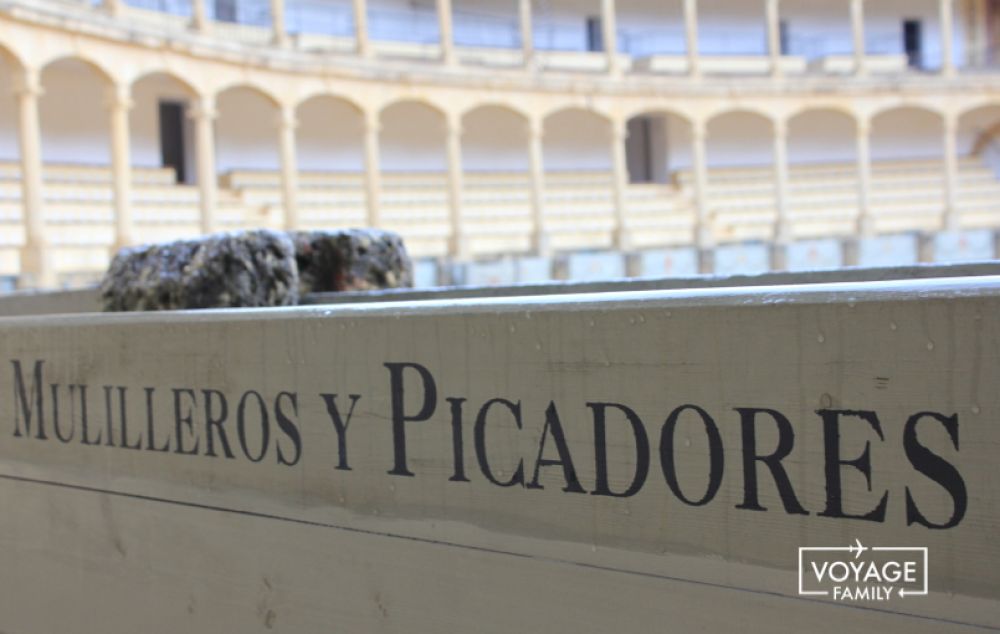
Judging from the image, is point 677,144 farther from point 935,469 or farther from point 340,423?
point 935,469

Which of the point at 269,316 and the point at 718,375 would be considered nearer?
the point at 718,375

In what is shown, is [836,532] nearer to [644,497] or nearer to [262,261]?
[644,497]

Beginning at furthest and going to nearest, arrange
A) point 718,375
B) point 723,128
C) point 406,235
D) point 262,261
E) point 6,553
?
point 723,128 < point 406,235 < point 262,261 < point 6,553 < point 718,375

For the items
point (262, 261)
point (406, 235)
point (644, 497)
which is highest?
point (406, 235)

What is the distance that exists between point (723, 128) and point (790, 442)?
28329 millimetres

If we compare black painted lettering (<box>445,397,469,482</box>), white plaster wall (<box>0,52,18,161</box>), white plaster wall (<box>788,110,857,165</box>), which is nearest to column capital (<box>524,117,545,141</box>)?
white plaster wall (<box>788,110,857,165</box>)

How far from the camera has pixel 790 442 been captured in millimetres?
1567

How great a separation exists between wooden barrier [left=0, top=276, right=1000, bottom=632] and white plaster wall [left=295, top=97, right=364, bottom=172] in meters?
21.2

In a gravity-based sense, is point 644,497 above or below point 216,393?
below

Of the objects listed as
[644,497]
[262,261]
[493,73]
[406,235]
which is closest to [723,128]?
[493,73]

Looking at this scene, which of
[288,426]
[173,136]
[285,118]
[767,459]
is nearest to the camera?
[767,459]

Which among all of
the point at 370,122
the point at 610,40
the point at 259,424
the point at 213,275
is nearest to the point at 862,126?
the point at 610,40

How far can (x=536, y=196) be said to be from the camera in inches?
851

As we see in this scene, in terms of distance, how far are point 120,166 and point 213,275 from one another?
13.4m
